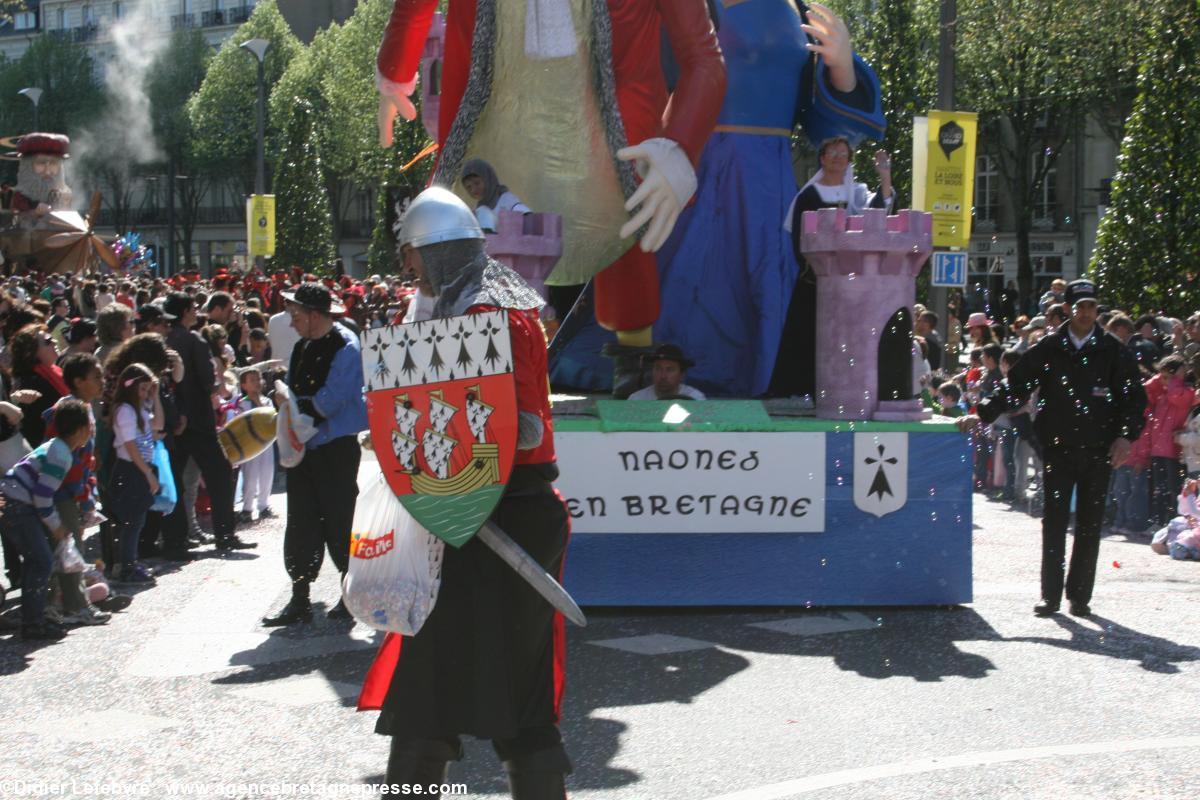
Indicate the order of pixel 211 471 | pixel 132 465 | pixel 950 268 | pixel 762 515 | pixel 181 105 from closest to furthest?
pixel 762 515 < pixel 132 465 < pixel 211 471 < pixel 950 268 < pixel 181 105

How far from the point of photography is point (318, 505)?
27.7ft

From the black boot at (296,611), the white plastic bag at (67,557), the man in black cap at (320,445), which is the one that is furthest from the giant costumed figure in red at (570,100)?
the white plastic bag at (67,557)

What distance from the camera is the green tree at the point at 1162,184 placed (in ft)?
47.3

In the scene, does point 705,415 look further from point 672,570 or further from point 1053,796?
point 1053,796

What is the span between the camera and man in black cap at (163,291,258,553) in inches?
429

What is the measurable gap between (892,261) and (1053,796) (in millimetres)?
3848

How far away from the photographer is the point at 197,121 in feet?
197

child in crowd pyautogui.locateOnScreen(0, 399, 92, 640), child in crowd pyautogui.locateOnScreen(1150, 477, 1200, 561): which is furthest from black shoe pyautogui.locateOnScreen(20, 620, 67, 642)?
child in crowd pyautogui.locateOnScreen(1150, 477, 1200, 561)

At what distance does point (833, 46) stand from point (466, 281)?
5771mm

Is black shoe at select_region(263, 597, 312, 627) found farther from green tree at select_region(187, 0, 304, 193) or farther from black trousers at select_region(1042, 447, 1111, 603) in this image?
green tree at select_region(187, 0, 304, 193)

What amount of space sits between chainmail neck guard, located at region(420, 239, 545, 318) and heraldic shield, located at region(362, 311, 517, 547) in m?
0.13

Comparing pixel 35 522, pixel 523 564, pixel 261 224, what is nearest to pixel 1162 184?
pixel 35 522

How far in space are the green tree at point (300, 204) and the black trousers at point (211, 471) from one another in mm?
31284

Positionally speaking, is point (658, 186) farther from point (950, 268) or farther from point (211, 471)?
point (950, 268)
